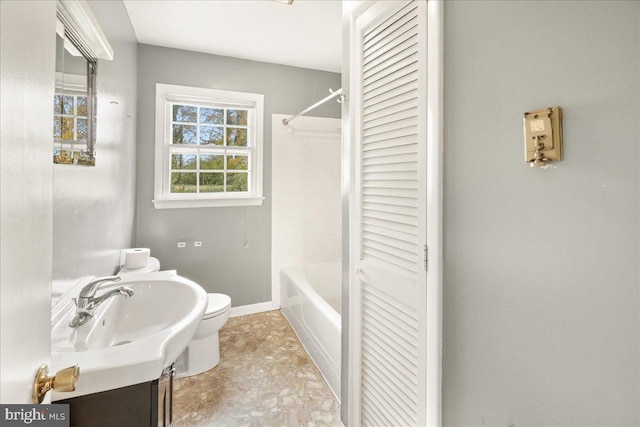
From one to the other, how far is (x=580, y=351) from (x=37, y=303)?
1.12m

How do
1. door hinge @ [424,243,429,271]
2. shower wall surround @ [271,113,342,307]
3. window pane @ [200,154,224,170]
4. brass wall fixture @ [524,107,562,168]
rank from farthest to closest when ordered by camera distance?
shower wall surround @ [271,113,342,307] < window pane @ [200,154,224,170] < door hinge @ [424,243,429,271] < brass wall fixture @ [524,107,562,168]

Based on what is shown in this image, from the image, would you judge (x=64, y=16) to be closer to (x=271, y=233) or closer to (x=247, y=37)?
(x=247, y=37)

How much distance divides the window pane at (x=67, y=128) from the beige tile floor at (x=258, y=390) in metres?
1.58

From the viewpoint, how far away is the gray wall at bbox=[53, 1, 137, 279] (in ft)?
4.33

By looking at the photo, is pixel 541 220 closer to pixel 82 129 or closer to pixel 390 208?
pixel 390 208

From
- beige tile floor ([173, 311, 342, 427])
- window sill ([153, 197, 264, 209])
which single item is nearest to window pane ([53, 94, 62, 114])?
beige tile floor ([173, 311, 342, 427])

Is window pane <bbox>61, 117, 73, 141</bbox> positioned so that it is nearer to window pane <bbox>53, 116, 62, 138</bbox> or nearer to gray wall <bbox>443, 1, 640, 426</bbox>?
window pane <bbox>53, 116, 62, 138</bbox>

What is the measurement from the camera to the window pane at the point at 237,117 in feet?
10.6

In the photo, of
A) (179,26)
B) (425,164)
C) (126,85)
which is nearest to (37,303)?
(425,164)

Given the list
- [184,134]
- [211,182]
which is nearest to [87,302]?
[211,182]

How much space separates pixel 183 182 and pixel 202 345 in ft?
4.99

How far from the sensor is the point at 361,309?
1.59 metres

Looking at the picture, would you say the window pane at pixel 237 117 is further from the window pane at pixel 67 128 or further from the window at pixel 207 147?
the window pane at pixel 67 128

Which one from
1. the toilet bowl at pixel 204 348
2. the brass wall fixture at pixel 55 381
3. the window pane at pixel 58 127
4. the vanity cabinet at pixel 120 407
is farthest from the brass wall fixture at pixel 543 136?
the toilet bowl at pixel 204 348
